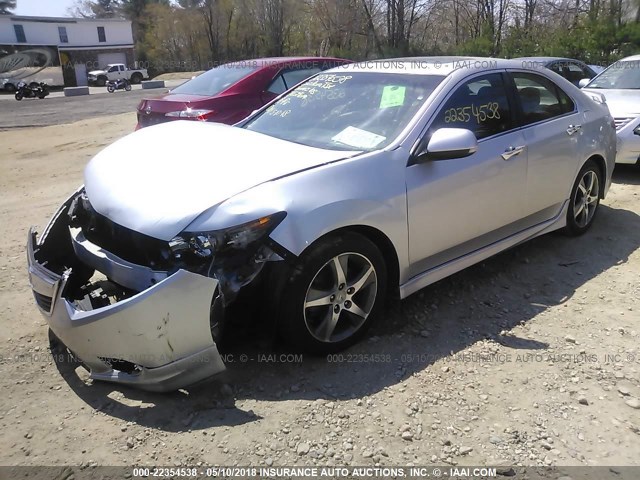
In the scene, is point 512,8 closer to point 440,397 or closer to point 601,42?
point 601,42

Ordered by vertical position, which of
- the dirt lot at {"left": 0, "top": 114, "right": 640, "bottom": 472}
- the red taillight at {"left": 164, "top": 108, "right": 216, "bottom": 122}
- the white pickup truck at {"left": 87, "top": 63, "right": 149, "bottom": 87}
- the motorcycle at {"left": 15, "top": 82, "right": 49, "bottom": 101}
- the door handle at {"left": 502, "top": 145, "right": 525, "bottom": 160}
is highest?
the white pickup truck at {"left": 87, "top": 63, "right": 149, "bottom": 87}

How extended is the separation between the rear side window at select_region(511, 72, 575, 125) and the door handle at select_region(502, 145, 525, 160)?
284mm

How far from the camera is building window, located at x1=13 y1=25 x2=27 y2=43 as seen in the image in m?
52.2

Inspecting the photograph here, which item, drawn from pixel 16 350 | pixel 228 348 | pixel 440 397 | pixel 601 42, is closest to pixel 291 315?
pixel 228 348

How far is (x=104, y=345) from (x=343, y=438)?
124 centimetres

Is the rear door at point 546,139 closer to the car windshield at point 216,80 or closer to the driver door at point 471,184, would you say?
the driver door at point 471,184

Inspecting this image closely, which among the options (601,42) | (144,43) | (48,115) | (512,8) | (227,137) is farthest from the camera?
(144,43)

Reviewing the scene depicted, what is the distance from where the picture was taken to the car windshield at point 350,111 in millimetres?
3490

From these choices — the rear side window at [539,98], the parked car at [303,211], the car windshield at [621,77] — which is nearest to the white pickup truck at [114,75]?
the car windshield at [621,77]

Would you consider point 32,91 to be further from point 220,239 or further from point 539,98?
point 220,239

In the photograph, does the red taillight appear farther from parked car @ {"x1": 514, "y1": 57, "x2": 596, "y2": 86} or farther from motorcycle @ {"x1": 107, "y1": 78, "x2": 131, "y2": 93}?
motorcycle @ {"x1": 107, "y1": 78, "x2": 131, "y2": 93}

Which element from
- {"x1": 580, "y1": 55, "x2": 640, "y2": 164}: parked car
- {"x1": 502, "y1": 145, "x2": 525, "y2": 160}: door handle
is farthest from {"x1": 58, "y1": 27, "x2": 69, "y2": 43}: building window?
{"x1": 502, "y1": 145, "x2": 525, "y2": 160}: door handle

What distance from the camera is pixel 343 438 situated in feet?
8.41

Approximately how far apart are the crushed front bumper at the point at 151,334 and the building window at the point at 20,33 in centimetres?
6028
